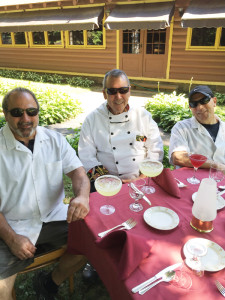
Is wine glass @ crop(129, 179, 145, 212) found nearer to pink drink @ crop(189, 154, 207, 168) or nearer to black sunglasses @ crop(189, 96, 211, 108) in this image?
pink drink @ crop(189, 154, 207, 168)

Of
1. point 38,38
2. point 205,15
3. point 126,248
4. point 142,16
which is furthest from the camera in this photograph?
point 38,38


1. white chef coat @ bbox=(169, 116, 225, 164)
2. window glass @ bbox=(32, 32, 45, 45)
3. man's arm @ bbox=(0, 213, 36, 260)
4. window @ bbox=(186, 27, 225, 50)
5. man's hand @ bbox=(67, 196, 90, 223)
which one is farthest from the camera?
window glass @ bbox=(32, 32, 45, 45)

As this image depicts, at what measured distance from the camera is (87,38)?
11.5 m

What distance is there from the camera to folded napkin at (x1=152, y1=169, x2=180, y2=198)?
180cm

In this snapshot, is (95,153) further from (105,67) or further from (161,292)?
(105,67)

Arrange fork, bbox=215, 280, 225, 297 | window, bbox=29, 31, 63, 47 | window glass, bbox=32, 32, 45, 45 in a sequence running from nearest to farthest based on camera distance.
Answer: fork, bbox=215, 280, 225, 297 → window, bbox=29, 31, 63, 47 → window glass, bbox=32, 32, 45, 45

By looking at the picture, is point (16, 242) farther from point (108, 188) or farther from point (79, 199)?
point (108, 188)

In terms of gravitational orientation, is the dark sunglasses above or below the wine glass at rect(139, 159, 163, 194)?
above

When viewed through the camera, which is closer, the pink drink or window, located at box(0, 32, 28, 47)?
the pink drink

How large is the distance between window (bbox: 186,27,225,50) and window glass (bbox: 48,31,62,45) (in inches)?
259

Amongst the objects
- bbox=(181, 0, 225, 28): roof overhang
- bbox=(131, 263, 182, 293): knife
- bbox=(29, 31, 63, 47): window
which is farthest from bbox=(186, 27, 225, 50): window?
bbox=(131, 263, 182, 293): knife

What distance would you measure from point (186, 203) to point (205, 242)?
399mm

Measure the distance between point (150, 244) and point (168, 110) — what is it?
17.0 ft

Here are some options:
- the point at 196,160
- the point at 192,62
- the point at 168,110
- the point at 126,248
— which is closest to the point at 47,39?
the point at 192,62
